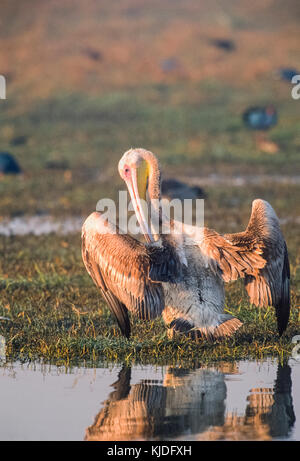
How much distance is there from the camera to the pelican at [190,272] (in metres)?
6.00

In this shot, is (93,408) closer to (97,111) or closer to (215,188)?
(215,188)

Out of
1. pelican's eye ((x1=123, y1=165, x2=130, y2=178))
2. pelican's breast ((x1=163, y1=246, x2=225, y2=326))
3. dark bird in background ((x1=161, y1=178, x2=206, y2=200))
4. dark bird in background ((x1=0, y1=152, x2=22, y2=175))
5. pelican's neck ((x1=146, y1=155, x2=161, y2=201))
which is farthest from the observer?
dark bird in background ((x1=0, y1=152, x2=22, y2=175))

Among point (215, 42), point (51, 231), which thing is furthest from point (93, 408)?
point (215, 42)

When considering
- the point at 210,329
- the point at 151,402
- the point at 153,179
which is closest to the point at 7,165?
the point at 153,179

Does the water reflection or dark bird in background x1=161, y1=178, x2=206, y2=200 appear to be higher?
dark bird in background x1=161, y1=178, x2=206, y2=200

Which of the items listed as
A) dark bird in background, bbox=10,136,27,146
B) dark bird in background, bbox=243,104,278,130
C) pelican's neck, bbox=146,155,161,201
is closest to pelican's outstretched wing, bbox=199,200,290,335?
pelican's neck, bbox=146,155,161,201

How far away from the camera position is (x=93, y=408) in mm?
4938

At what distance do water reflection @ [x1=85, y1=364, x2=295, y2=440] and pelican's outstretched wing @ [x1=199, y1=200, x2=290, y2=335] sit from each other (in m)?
0.65

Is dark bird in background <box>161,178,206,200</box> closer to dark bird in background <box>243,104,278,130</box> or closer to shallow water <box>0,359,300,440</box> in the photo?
shallow water <box>0,359,300,440</box>

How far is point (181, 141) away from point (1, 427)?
17.5m

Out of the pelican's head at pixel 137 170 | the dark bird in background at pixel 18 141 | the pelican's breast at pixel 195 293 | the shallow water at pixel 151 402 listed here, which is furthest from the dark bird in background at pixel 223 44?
the shallow water at pixel 151 402

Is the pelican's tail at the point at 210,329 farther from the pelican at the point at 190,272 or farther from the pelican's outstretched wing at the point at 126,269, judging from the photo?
the pelican's outstretched wing at the point at 126,269

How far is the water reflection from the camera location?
15.0ft

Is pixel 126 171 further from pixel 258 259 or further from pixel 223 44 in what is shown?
pixel 223 44
